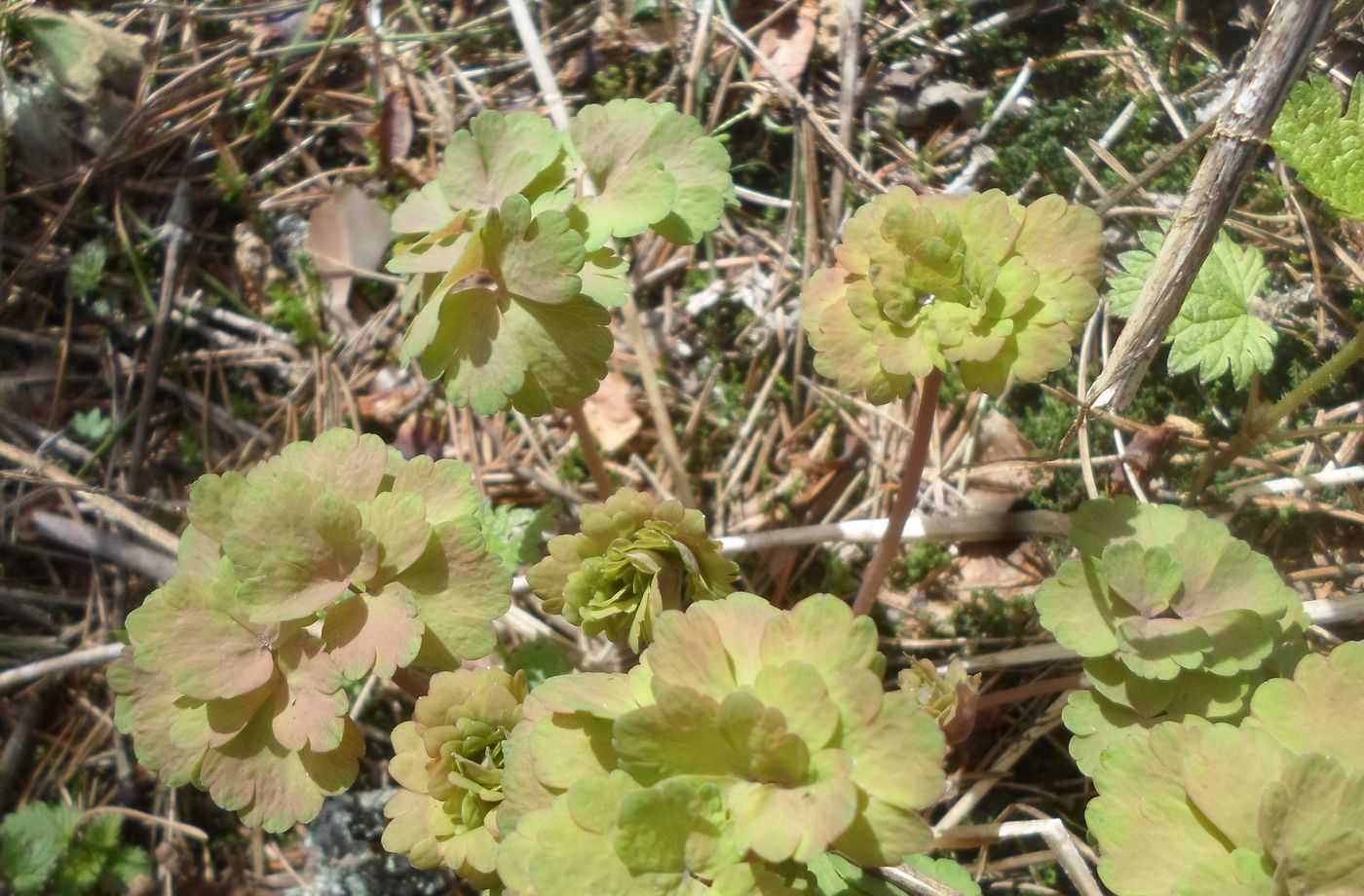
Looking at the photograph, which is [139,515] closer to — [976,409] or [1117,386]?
[976,409]

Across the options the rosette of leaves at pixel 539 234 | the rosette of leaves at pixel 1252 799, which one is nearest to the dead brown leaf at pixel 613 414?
the rosette of leaves at pixel 539 234

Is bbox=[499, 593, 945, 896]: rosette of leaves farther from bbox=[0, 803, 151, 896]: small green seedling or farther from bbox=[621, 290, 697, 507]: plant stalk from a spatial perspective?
bbox=[0, 803, 151, 896]: small green seedling

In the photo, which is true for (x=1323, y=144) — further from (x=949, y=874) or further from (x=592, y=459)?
(x=592, y=459)

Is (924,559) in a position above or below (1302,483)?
below

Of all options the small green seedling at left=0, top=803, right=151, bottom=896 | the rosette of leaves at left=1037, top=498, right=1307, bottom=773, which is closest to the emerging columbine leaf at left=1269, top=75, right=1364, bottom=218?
the rosette of leaves at left=1037, top=498, right=1307, bottom=773

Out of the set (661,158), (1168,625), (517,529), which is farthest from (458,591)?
(1168,625)
